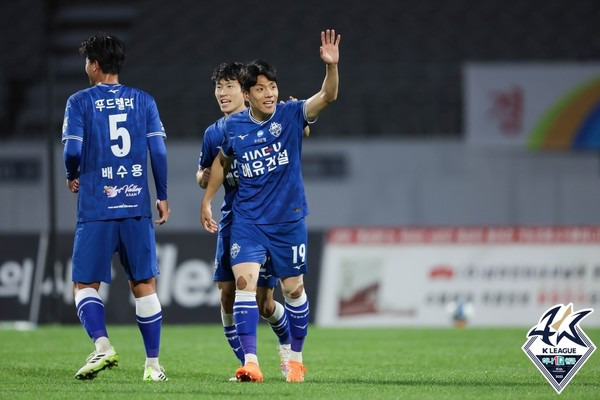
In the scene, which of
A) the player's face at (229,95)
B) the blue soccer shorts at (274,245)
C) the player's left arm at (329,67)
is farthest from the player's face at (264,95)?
the blue soccer shorts at (274,245)

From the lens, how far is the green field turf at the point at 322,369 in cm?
636

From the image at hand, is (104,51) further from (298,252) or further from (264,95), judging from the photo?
(298,252)

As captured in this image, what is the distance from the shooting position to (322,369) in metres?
8.39

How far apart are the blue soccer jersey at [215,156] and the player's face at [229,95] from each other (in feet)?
0.64

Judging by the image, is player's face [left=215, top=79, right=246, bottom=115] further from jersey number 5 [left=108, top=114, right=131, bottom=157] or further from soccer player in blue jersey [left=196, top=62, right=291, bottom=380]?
jersey number 5 [left=108, top=114, right=131, bottom=157]

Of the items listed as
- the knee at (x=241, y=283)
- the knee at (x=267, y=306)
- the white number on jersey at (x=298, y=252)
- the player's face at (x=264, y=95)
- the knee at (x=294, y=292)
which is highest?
the player's face at (x=264, y=95)

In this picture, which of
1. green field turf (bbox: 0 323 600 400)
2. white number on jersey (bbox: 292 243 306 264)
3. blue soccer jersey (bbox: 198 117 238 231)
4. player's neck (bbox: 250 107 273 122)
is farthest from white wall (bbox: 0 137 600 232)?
player's neck (bbox: 250 107 273 122)

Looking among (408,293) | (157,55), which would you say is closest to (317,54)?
(157,55)

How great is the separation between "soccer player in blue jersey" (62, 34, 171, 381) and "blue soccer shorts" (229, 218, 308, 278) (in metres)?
0.50

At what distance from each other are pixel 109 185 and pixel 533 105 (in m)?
15.4

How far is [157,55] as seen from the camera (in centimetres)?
2542

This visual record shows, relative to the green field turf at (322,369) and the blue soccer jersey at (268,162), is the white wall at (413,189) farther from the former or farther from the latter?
the blue soccer jersey at (268,162)

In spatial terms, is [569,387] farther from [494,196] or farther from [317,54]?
[317,54]

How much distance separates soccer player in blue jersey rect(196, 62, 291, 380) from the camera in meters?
7.63
